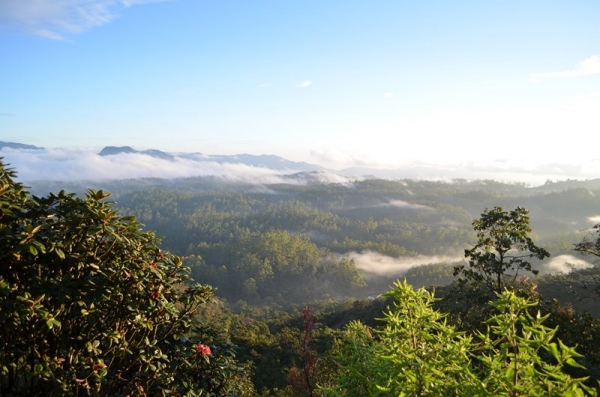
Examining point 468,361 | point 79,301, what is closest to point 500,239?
point 468,361

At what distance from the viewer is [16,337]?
12.8ft

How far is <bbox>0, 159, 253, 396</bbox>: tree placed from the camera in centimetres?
377

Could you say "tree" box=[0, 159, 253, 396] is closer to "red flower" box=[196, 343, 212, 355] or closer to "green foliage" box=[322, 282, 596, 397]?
"red flower" box=[196, 343, 212, 355]

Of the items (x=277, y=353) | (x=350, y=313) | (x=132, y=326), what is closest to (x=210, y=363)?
(x=132, y=326)

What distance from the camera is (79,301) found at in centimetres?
386

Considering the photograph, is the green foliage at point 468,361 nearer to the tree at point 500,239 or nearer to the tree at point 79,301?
the tree at point 79,301

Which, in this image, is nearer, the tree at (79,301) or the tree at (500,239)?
the tree at (79,301)

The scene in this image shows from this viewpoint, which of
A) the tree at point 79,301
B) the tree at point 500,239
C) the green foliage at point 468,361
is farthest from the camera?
the tree at point 500,239

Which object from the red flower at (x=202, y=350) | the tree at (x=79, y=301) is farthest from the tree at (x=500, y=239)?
the tree at (x=79, y=301)

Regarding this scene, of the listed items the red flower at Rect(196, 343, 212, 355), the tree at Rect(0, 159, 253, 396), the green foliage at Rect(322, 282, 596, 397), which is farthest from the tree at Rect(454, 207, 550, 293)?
the tree at Rect(0, 159, 253, 396)

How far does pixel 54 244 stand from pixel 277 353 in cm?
3563

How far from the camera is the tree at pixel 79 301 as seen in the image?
377 cm

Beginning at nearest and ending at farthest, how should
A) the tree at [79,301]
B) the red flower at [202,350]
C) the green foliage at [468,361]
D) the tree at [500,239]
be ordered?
1. the green foliage at [468,361]
2. the tree at [79,301]
3. the red flower at [202,350]
4. the tree at [500,239]

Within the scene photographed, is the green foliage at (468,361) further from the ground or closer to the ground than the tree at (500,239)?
further from the ground
